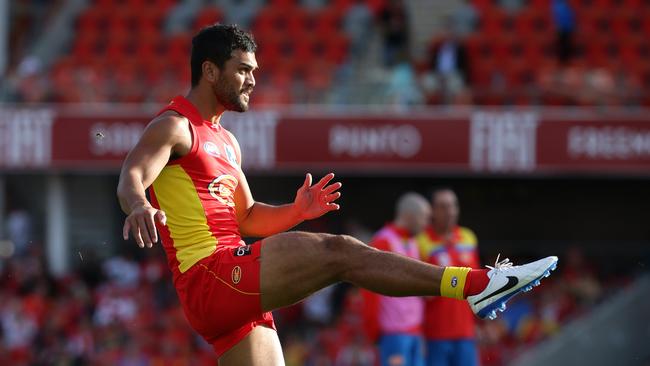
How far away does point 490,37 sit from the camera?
1872cm

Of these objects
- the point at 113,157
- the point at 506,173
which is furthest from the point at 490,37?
the point at 113,157

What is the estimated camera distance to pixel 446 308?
1083cm

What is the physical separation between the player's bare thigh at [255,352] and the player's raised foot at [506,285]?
1.16 metres

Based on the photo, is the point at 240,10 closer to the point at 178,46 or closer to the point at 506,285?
the point at 178,46

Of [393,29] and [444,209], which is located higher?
[393,29]

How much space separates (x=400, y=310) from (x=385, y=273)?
15.1 ft

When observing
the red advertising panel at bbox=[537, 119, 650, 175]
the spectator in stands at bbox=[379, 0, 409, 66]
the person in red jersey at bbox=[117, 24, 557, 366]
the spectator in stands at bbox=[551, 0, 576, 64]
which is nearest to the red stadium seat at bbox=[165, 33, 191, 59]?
the spectator in stands at bbox=[379, 0, 409, 66]

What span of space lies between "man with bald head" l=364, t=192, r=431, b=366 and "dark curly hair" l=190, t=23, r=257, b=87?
408cm

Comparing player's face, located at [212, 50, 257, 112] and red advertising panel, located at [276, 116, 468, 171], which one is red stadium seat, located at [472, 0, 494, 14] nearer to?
red advertising panel, located at [276, 116, 468, 171]

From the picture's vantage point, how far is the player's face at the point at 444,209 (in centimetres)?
1089

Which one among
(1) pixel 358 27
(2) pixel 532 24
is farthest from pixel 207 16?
(2) pixel 532 24

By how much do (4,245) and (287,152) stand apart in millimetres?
4396

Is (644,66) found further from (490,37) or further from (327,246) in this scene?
(327,246)

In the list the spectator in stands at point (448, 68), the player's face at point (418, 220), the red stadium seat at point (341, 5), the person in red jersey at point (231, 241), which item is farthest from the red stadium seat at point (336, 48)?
the person in red jersey at point (231, 241)
